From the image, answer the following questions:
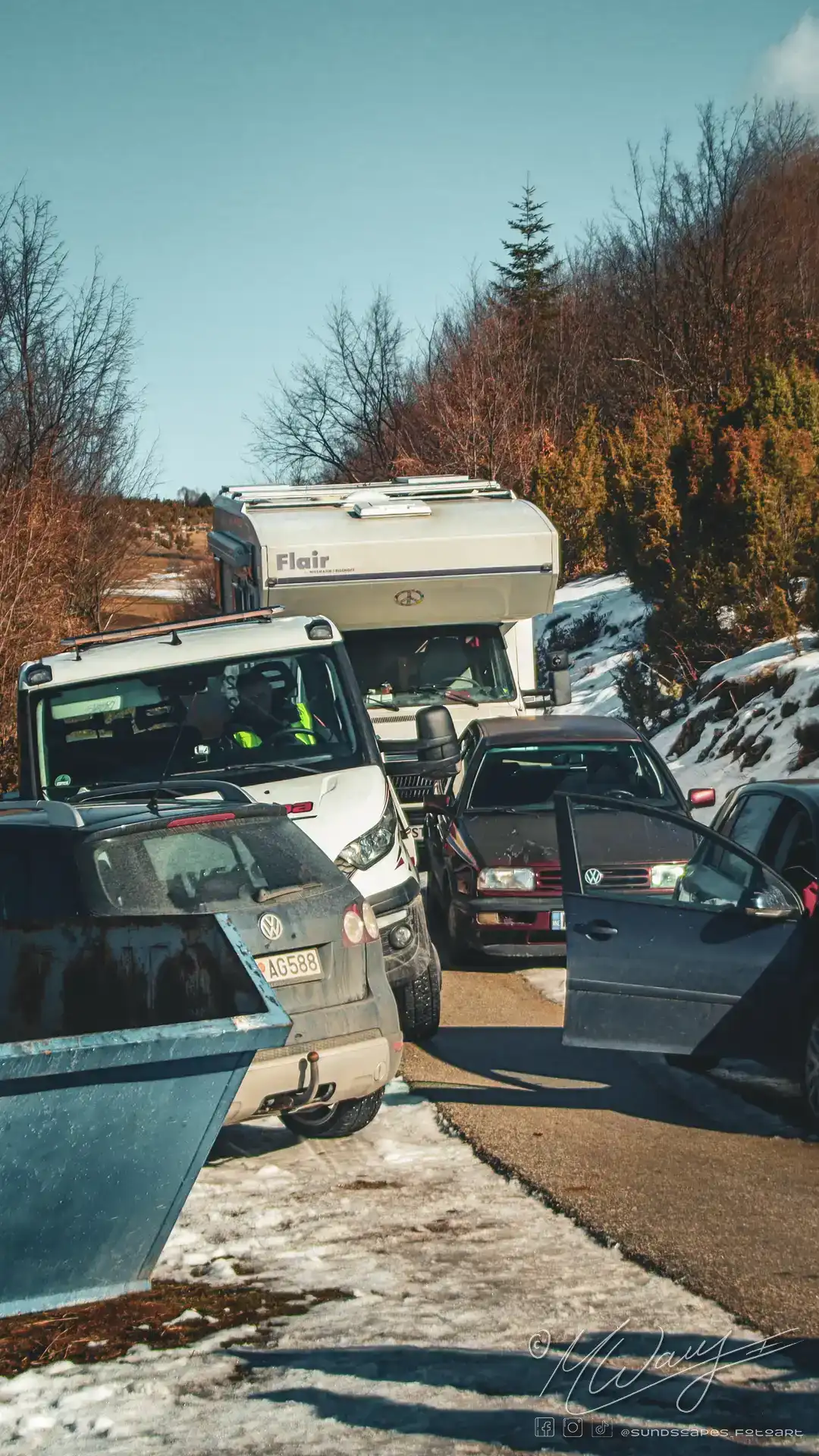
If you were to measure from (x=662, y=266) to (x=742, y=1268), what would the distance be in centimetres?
3877

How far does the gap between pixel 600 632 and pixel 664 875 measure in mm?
18913

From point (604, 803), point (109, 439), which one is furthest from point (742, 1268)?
point (109, 439)

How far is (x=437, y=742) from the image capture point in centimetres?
1016

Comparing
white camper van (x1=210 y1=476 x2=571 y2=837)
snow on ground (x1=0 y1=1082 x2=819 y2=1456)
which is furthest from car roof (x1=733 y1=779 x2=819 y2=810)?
white camper van (x1=210 y1=476 x2=571 y2=837)

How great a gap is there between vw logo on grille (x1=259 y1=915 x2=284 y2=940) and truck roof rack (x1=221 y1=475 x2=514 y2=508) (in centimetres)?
872

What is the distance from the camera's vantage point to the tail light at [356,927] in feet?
20.8

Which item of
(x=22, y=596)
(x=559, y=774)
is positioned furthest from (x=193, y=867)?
(x=22, y=596)

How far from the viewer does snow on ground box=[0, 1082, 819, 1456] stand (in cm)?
383

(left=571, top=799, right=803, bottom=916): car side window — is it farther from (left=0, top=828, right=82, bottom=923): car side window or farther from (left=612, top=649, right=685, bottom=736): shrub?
(left=612, top=649, right=685, bottom=736): shrub

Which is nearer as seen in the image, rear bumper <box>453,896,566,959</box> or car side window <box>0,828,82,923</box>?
car side window <box>0,828,82,923</box>

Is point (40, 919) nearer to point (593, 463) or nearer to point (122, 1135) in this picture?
point (122, 1135)

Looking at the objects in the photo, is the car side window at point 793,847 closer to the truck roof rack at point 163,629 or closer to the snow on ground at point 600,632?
the truck roof rack at point 163,629

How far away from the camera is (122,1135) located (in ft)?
13.7

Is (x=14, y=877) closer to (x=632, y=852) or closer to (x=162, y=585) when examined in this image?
(x=632, y=852)
